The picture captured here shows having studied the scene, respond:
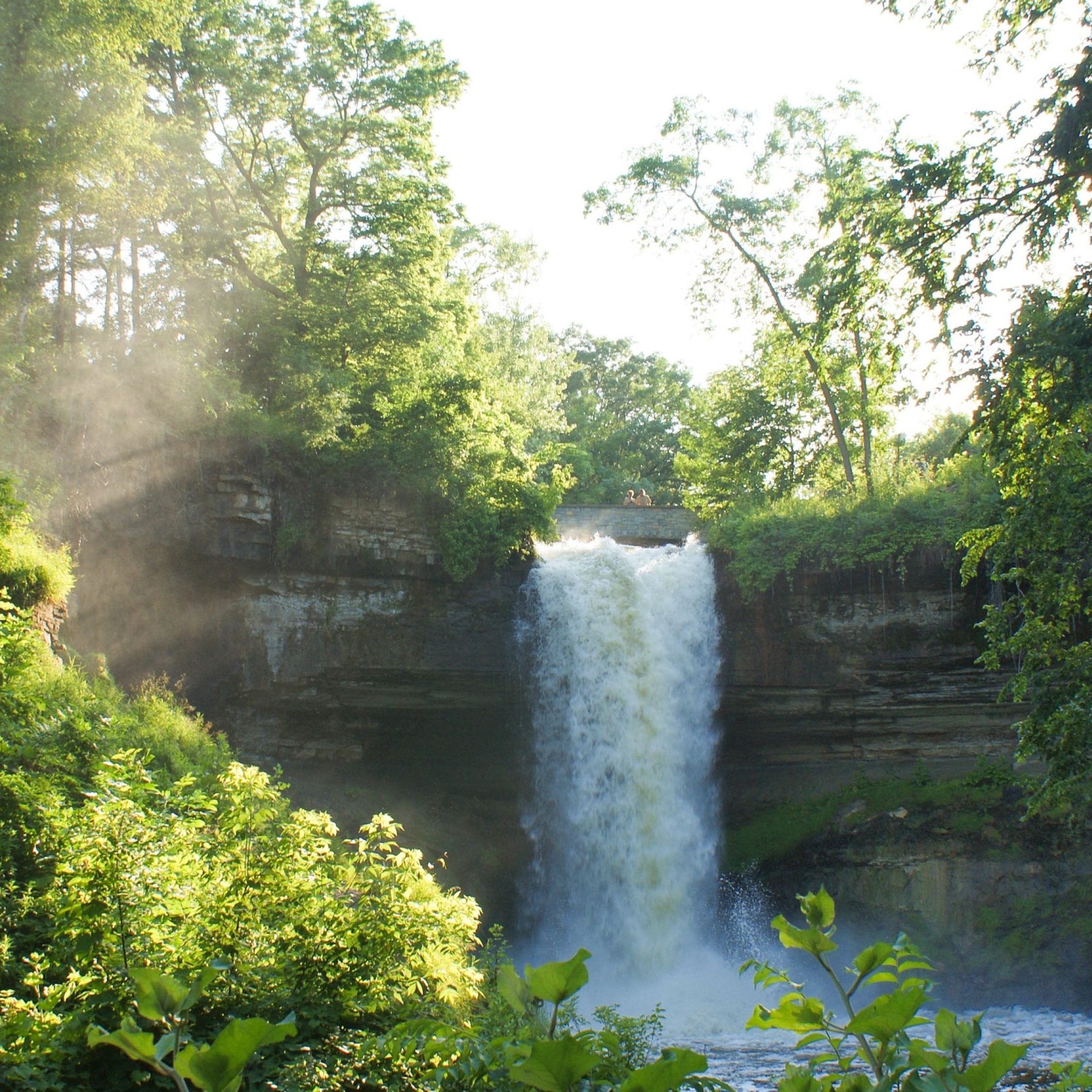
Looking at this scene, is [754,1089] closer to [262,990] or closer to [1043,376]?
[262,990]

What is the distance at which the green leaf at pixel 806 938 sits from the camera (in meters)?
1.59

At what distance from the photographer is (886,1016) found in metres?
1.43

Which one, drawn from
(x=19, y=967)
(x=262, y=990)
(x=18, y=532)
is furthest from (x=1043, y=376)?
(x=18, y=532)

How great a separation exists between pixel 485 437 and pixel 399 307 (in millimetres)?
3121

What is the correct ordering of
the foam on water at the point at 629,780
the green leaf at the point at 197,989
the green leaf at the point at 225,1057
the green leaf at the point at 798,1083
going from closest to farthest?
the green leaf at the point at 225,1057 → the green leaf at the point at 798,1083 → the green leaf at the point at 197,989 → the foam on water at the point at 629,780

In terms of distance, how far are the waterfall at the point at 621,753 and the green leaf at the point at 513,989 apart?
1505 centimetres

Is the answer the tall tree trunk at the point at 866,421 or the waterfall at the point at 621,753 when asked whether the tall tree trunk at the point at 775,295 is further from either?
Result: the waterfall at the point at 621,753

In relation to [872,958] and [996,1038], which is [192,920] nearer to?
[872,958]

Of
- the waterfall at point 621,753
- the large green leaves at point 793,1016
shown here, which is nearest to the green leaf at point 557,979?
the large green leaves at point 793,1016

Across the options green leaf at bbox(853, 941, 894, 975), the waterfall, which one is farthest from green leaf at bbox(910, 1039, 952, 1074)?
the waterfall

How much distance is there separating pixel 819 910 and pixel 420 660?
51.9 feet

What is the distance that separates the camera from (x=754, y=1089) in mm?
9758

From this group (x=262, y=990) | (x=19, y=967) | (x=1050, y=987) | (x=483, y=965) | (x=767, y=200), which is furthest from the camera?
(x=767, y=200)

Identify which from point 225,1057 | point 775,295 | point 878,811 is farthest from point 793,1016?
point 775,295
